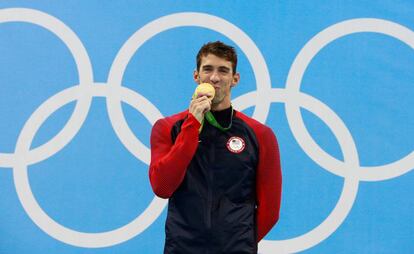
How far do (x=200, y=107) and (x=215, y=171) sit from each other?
0.28m

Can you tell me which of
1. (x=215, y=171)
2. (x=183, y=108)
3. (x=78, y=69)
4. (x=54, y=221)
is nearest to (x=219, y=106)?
(x=215, y=171)

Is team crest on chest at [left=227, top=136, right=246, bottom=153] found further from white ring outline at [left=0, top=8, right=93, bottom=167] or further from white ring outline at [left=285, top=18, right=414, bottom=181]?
white ring outline at [left=0, top=8, right=93, bottom=167]

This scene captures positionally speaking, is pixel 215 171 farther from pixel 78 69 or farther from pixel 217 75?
pixel 78 69

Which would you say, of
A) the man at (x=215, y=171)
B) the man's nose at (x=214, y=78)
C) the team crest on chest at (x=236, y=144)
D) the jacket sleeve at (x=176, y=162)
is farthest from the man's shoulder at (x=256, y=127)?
the jacket sleeve at (x=176, y=162)

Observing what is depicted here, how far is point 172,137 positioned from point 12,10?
219 cm

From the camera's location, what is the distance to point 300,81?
391 centimetres

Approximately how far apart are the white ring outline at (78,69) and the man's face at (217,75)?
170 cm

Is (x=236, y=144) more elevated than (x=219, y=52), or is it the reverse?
(x=219, y=52)

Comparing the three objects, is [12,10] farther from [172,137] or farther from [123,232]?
[172,137]

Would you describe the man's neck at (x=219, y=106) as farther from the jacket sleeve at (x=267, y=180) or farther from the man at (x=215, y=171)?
the jacket sleeve at (x=267, y=180)

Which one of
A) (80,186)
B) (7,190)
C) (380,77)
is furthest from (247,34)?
(7,190)

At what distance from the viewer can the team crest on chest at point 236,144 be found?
2.42 m

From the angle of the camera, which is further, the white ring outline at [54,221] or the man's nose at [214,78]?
the white ring outline at [54,221]

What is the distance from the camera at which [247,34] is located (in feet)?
12.9
